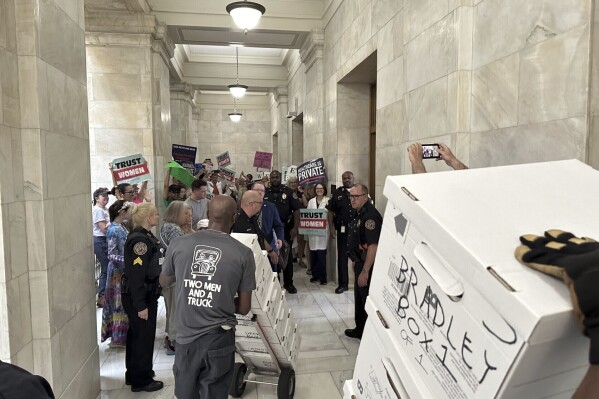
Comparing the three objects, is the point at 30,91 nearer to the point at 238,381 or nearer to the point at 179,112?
Answer: the point at 238,381

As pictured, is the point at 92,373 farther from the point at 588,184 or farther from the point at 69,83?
the point at 588,184

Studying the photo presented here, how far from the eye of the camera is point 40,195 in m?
2.55

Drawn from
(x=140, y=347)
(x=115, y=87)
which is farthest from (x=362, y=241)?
(x=115, y=87)

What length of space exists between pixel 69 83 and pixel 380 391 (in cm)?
299

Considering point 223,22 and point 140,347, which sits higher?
point 223,22

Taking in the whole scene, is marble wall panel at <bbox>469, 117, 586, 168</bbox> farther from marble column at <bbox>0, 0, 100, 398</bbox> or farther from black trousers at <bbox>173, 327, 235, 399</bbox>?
marble column at <bbox>0, 0, 100, 398</bbox>

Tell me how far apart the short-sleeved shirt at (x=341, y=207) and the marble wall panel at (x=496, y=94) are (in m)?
3.29

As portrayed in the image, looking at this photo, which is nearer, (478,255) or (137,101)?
(478,255)

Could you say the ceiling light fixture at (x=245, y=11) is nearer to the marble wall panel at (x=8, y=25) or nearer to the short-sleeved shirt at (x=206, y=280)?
the marble wall panel at (x=8, y=25)

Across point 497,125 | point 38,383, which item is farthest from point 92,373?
point 497,125

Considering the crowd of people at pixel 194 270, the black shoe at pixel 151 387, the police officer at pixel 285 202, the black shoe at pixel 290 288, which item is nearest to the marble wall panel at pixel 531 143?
the crowd of people at pixel 194 270

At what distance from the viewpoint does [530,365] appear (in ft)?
2.49

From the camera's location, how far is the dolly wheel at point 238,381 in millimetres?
3467

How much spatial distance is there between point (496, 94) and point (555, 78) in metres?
0.61
